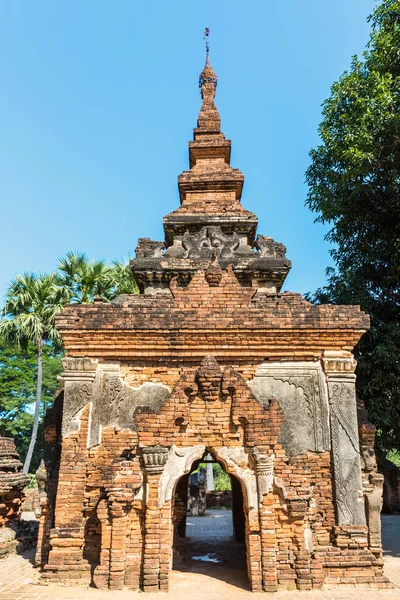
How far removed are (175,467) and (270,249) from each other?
5.51 metres

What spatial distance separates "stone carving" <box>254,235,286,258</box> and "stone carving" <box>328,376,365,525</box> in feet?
11.9

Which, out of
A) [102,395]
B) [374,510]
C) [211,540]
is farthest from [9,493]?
[374,510]

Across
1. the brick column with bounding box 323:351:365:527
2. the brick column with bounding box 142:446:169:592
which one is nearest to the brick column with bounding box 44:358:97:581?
the brick column with bounding box 142:446:169:592

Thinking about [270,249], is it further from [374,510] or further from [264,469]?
[374,510]

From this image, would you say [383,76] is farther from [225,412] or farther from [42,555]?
[42,555]

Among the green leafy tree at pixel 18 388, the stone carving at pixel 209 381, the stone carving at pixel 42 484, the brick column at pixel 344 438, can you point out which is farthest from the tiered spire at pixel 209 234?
the green leafy tree at pixel 18 388

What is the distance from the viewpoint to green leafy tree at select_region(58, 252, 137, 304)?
887 inches

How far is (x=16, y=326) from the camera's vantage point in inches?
867

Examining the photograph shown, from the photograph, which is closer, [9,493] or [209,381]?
[209,381]

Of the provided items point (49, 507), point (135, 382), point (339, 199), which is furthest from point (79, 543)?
point (339, 199)

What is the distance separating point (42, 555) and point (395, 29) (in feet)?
45.8

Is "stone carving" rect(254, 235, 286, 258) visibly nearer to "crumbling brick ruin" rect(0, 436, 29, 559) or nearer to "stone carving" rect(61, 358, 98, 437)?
"stone carving" rect(61, 358, 98, 437)

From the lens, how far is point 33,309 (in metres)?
22.5

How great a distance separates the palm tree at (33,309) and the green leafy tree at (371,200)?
13004 mm
